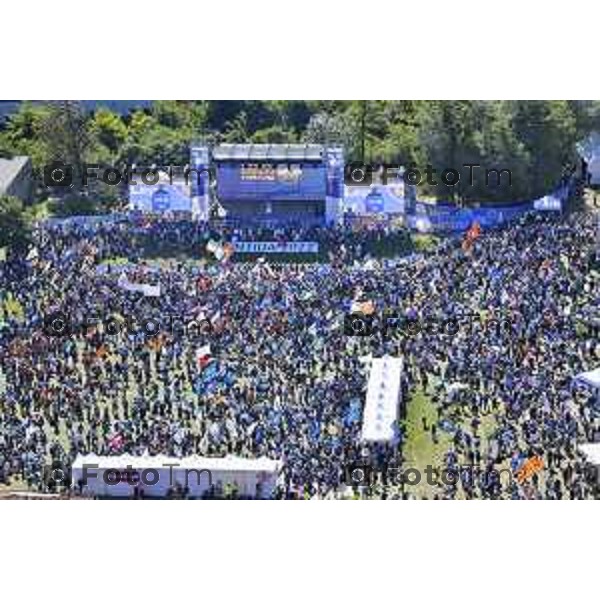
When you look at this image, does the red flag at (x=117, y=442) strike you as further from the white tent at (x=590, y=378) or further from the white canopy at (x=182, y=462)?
the white tent at (x=590, y=378)

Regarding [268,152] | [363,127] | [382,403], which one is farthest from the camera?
[268,152]

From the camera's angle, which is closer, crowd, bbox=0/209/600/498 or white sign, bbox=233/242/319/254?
crowd, bbox=0/209/600/498

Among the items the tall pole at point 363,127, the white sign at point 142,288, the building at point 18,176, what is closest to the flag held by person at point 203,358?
the white sign at point 142,288

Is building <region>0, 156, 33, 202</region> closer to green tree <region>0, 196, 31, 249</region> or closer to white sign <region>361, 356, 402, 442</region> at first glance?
green tree <region>0, 196, 31, 249</region>

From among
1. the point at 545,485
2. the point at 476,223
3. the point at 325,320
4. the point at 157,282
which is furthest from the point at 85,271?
the point at 545,485

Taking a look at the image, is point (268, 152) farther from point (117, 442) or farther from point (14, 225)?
point (117, 442)

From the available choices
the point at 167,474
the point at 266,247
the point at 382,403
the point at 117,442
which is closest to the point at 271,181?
the point at 266,247

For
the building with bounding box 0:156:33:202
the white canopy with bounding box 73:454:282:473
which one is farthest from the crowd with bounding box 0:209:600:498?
the building with bounding box 0:156:33:202
